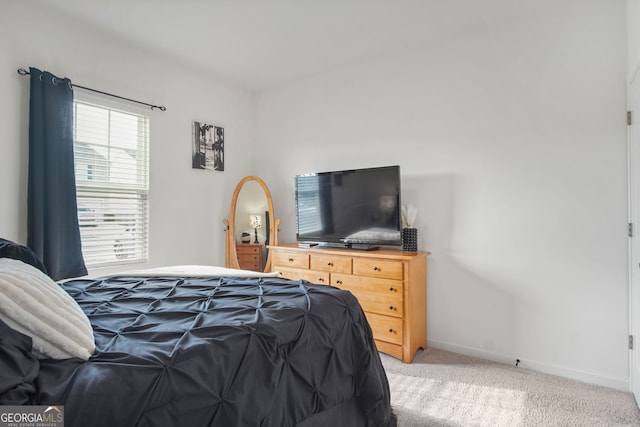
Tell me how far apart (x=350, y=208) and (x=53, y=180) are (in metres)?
2.31

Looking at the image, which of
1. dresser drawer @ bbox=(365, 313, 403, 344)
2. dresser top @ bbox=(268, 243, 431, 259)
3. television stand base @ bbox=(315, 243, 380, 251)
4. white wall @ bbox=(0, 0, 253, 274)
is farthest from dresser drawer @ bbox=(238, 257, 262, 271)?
dresser drawer @ bbox=(365, 313, 403, 344)

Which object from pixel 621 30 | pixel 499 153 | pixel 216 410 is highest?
pixel 621 30

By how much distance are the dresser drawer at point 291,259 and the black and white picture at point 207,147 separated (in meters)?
1.22

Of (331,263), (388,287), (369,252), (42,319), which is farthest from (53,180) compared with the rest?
(388,287)

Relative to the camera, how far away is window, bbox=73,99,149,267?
2877 mm

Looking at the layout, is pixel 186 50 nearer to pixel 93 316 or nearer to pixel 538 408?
pixel 93 316

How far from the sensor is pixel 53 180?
2.57 metres

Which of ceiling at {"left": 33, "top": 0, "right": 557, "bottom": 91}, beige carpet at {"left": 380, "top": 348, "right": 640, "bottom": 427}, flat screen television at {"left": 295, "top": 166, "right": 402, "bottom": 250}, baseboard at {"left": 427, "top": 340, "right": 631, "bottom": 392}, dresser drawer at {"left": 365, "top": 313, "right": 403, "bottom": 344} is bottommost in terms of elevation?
beige carpet at {"left": 380, "top": 348, "right": 640, "bottom": 427}

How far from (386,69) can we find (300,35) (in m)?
0.87

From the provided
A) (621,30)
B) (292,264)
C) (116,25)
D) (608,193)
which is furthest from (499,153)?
(116,25)

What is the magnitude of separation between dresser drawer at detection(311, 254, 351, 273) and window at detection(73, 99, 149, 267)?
5.13 feet

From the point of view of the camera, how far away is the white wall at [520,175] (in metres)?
2.34

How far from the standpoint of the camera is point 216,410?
986 millimetres

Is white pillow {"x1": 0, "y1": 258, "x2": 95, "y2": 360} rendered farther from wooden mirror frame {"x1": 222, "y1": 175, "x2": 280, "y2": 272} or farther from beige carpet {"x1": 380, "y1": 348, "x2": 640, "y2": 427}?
wooden mirror frame {"x1": 222, "y1": 175, "x2": 280, "y2": 272}
